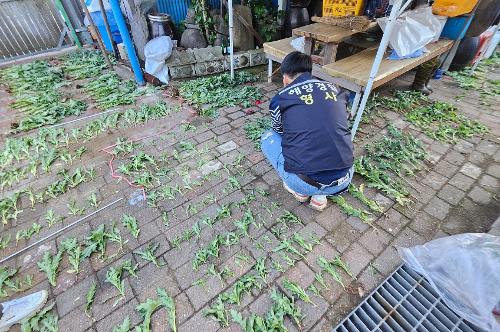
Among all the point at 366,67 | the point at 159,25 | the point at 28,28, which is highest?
the point at 159,25

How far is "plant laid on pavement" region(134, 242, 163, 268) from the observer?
2488 millimetres

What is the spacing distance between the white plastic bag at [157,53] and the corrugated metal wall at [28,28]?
5.59 meters

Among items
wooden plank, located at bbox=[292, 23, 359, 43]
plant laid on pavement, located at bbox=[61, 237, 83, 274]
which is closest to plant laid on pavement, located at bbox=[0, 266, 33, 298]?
plant laid on pavement, located at bbox=[61, 237, 83, 274]

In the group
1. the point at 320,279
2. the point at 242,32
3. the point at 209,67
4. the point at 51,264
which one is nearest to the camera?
the point at 320,279

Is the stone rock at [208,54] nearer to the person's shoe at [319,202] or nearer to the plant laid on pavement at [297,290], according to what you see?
the person's shoe at [319,202]

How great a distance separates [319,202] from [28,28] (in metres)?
11.1

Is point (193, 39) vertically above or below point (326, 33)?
below

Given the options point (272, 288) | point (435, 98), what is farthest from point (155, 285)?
point (435, 98)

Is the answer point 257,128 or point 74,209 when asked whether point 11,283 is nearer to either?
point 74,209

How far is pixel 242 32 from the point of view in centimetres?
635

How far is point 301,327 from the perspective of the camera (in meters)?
2.04

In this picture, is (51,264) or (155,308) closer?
(155,308)

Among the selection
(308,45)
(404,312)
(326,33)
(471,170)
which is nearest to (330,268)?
(404,312)

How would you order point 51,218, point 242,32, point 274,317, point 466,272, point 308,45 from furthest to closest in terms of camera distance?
1. point 242,32
2. point 308,45
3. point 51,218
4. point 274,317
5. point 466,272
